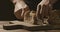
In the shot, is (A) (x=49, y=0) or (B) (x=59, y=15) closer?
(A) (x=49, y=0)

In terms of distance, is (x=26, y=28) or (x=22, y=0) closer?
(x=26, y=28)

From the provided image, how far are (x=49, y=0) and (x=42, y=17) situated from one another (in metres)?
0.09

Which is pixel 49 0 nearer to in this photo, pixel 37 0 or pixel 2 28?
pixel 2 28

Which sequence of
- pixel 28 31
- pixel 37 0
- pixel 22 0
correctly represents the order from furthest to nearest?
1. pixel 37 0
2. pixel 22 0
3. pixel 28 31

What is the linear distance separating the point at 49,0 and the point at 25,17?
142 mm

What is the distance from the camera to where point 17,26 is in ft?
2.67

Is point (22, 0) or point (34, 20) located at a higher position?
point (22, 0)

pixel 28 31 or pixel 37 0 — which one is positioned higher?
pixel 37 0

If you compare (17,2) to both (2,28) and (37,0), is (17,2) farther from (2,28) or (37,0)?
(37,0)

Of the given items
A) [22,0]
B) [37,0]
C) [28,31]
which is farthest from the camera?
[37,0]

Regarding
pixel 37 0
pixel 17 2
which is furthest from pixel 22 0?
pixel 37 0

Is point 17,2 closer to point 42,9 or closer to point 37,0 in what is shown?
point 42,9

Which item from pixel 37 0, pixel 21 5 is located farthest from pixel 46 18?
pixel 37 0

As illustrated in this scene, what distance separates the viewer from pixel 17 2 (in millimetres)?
941
